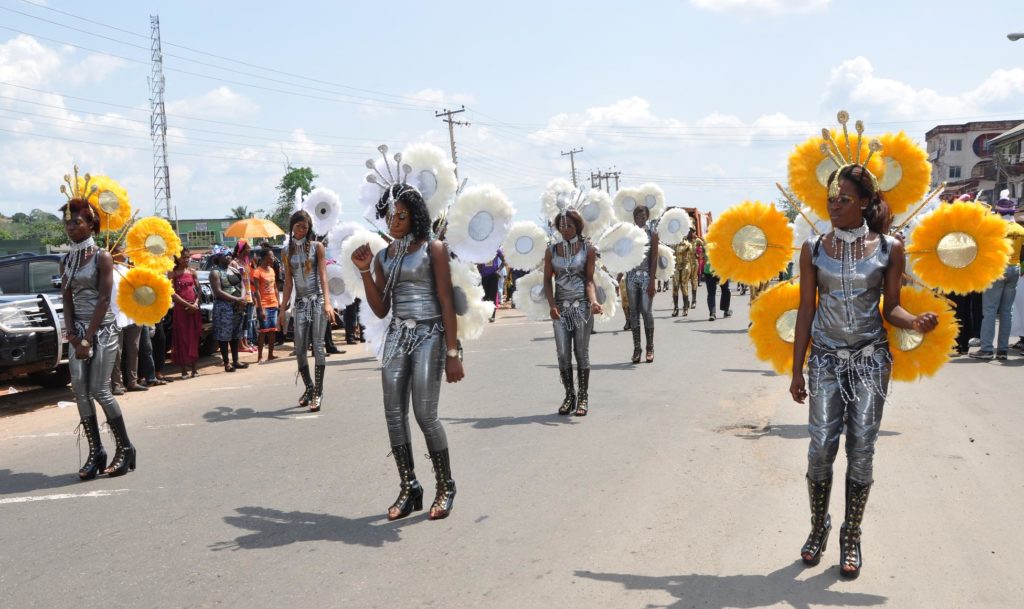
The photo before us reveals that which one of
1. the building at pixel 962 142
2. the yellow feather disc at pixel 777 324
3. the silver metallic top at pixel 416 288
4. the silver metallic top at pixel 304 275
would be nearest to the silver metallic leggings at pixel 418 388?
the silver metallic top at pixel 416 288

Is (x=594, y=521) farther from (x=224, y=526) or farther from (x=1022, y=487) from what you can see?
(x=1022, y=487)

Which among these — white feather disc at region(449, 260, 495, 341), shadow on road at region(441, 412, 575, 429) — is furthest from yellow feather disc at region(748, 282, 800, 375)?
shadow on road at region(441, 412, 575, 429)

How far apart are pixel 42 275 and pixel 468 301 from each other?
369 inches

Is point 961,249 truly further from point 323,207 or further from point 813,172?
point 323,207

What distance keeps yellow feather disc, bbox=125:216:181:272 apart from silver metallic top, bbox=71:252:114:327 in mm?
1039

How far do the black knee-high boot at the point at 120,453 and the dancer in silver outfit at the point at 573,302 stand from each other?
392 cm

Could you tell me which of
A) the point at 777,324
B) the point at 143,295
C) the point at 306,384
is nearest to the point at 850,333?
the point at 777,324

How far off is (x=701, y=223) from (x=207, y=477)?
115ft

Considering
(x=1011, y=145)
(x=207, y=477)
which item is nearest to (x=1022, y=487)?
(x=207, y=477)

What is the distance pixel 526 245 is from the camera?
9.49 metres

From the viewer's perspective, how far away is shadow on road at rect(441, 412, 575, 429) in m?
8.07

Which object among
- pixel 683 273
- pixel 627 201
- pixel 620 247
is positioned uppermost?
pixel 627 201

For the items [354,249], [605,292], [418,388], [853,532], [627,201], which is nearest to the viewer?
[853,532]

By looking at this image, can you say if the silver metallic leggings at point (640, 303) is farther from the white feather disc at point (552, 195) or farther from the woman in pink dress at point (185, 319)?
the woman in pink dress at point (185, 319)
